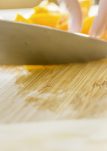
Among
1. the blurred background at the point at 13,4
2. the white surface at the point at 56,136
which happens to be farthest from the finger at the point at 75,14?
the blurred background at the point at 13,4

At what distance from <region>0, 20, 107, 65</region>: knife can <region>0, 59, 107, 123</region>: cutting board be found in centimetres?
1

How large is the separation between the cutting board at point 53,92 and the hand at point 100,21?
53 millimetres

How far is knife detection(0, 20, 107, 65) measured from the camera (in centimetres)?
48

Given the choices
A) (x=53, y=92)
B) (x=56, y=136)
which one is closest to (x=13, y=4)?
(x=53, y=92)

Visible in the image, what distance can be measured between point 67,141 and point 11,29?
24cm

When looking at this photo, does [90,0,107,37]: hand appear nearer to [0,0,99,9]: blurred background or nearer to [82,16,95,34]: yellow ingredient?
[82,16,95,34]: yellow ingredient

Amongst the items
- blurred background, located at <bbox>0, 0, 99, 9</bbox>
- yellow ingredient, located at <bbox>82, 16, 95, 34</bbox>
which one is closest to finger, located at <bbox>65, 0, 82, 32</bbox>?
Answer: yellow ingredient, located at <bbox>82, 16, 95, 34</bbox>

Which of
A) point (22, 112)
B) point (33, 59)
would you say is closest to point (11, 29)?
point (33, 59)

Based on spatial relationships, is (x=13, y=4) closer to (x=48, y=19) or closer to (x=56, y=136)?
(x=48, y=19)

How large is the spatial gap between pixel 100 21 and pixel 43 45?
101 mm

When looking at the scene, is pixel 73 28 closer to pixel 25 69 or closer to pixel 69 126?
pixel 25 69

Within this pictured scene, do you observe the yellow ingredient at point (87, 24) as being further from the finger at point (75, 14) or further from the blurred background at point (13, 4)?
the blurred background at point (13, 4)

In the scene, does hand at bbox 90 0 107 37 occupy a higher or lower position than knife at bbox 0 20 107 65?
higher

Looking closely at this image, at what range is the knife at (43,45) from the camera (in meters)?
0.48
